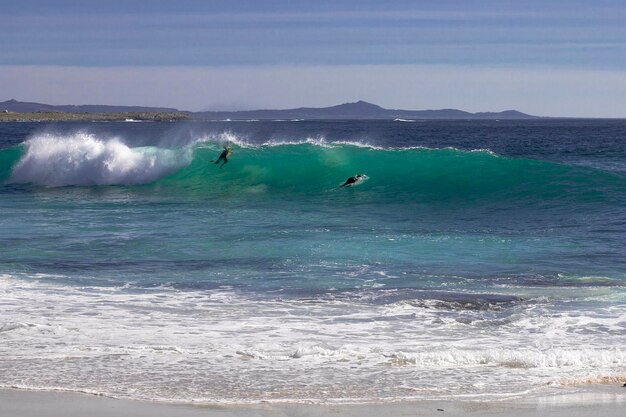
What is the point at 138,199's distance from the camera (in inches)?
915

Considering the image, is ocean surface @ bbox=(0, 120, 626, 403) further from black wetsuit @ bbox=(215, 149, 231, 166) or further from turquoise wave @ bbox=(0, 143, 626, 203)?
black wetsuit @ bbox=(215, 149, 231, 166)

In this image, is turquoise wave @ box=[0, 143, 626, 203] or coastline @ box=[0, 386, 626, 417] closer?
coastline @ box=[0, 386, 626, 417]

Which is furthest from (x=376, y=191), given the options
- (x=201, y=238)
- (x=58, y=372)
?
(x=58, y=372)

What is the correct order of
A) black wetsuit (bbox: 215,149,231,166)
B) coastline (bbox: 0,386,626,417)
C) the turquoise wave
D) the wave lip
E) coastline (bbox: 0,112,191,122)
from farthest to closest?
1. coastline (bbox: 0,112,191,122)
2. the wave lip
3. black wetsuit (bbox: 215,149,231,166)
4. the turquoise wave
5. coastline (bbox: 0,386,626,417)

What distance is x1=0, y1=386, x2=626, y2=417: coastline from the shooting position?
263 inches

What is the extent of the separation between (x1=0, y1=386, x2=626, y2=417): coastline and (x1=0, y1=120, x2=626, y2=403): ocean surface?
182mm

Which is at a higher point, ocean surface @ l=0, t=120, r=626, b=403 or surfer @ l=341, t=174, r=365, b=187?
surfer @ l=341, t=174, r=365, b=187

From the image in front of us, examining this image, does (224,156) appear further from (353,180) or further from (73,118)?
(73,118)

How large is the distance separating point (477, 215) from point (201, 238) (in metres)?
6.59

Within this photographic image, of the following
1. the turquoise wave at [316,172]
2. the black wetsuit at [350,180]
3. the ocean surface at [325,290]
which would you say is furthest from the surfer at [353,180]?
the ocean surface at [325,290]

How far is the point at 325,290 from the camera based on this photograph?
442 inches

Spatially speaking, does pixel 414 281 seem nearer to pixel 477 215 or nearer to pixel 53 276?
pixel 53 276

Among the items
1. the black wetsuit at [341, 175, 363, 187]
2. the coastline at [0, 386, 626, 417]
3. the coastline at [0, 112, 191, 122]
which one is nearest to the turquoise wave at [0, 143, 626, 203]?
→ the black wetsuit at [341, 175, 363, 187]

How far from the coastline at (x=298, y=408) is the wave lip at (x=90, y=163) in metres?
21.2
